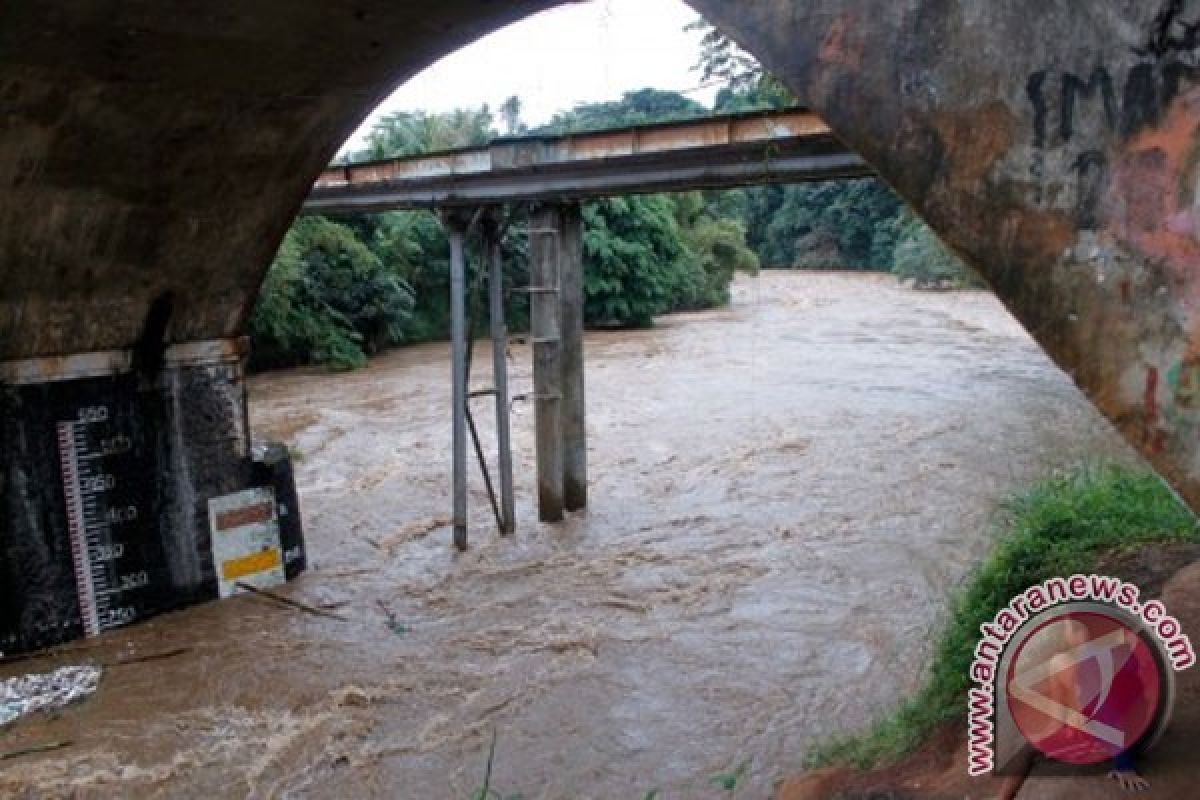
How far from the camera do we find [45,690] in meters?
5.57

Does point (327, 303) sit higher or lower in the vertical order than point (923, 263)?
lower

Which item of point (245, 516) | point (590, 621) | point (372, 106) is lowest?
point (590, 621)

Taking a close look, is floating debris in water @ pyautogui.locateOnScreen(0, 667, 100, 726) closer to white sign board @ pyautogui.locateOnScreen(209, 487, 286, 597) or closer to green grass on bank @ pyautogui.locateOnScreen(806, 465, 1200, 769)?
white sign board @ pyautogui.locateOnScreen(209, 487, 286, 597)

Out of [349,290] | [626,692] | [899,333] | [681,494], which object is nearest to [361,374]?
[349,290]

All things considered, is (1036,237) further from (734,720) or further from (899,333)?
(899,333)

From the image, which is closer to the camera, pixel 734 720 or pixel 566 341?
pixel 734 720

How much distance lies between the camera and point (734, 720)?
513 centimetres

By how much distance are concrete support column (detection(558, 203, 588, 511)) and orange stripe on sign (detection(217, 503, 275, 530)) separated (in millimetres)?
2943

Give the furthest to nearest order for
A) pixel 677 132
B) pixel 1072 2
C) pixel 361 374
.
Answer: pixel 361 374, pixel 677 132, pixel 1072 2

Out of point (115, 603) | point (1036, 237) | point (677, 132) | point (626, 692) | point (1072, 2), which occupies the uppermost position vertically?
point (677, 132)

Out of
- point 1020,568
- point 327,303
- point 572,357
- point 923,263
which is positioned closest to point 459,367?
point 572,357

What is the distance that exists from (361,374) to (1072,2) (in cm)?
1832

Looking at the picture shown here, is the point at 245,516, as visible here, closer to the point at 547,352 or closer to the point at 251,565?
the point at 251,565

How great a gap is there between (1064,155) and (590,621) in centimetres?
517
